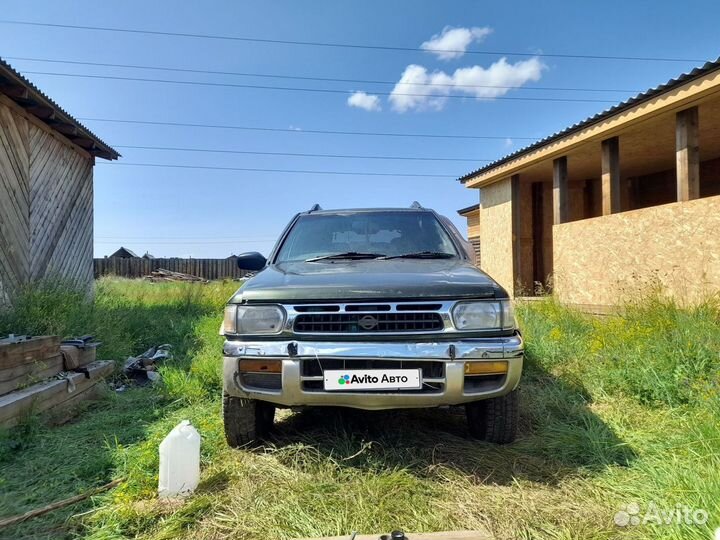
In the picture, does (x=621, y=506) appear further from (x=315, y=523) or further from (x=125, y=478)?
(x=125, y=478)

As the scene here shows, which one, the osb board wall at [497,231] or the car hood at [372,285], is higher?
the osb board wall at [497,231]

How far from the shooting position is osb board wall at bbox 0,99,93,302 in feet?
20.1

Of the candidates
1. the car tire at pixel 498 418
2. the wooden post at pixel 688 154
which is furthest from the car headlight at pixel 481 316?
the wooden post at pixel 688 154

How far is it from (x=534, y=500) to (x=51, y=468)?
2.86 meters

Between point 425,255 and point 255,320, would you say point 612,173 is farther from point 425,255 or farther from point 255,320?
point 255,320

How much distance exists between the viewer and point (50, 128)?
7387 millimetres

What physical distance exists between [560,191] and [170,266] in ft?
72.0

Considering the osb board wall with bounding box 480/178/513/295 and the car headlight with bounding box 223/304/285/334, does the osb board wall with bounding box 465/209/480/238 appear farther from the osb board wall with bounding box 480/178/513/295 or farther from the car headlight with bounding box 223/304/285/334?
the car headlight with bounding box 223/304/285/334

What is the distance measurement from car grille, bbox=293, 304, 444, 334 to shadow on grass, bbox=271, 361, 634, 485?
783 millimetres

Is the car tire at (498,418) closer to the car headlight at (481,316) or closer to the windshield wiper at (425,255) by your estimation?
the car headlight at (481,316)

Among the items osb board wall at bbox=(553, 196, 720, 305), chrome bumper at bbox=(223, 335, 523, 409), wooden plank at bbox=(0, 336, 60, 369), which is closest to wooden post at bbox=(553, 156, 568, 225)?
osb board wall at bbox=(553, 196, 720, 305)

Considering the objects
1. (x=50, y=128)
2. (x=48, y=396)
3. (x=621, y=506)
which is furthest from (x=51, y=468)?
(x=50, y=128)

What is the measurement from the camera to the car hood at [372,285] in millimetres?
2336

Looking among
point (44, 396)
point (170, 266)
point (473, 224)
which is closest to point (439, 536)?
point (44, 396)
